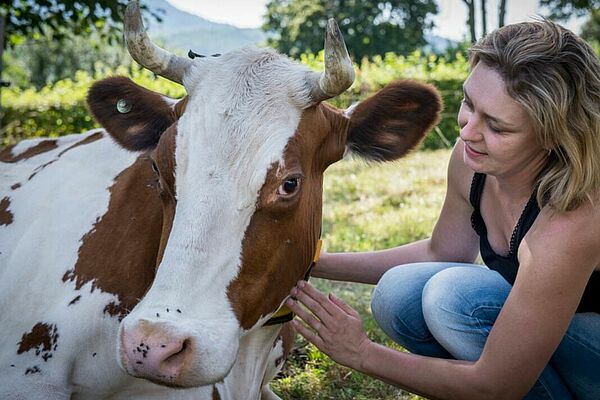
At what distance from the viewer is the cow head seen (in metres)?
2.36

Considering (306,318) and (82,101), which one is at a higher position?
(306,318)

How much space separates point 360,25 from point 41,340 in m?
48.1

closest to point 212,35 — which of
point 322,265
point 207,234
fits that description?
point 322,265

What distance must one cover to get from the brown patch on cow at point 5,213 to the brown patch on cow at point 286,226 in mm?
1573

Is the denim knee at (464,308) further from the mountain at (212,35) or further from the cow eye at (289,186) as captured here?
the mountain at (212,35)

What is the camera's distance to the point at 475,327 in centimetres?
311

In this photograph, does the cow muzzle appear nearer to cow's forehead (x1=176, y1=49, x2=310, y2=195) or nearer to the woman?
cow's forehead (x1=176, y1=49, x2=310, y2=195)

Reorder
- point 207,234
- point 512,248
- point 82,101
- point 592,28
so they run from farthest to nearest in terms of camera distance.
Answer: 1. point 592,28
2. point 82,101
3. point 512,248
4. point 207,234

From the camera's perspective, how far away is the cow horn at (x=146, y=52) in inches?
115

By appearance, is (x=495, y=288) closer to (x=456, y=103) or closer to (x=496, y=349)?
(x=496, y=349)

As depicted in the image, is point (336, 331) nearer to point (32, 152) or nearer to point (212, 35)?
point (32, 152)

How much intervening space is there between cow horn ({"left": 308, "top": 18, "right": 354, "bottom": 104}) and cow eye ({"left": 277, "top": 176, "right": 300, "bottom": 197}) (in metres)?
0.36

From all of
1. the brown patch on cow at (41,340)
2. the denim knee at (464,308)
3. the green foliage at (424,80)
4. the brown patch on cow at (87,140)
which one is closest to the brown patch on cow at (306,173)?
the denim knee at (464,308)

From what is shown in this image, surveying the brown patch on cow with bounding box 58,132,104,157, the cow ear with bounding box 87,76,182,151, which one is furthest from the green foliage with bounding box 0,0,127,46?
the cow ear with bounding box 87,76,182,151
